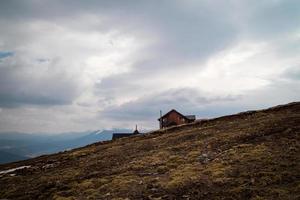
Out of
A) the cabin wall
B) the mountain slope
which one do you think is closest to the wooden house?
the cabin wall

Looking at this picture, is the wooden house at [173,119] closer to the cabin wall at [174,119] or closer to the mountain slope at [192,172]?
the cabin wall at [174,119]

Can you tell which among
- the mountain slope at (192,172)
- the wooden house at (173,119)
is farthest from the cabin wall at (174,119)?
the mountain slope at (192,172)

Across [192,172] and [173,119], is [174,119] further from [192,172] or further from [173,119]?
[192,172]

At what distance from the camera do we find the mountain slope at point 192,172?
18644 millimetres

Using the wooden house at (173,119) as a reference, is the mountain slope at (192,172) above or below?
below

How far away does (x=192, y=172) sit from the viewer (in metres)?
23.1

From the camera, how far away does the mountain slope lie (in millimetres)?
18644

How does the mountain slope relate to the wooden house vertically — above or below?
below

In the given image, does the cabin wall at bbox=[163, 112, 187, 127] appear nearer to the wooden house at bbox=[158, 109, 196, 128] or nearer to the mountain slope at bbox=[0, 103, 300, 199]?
the wooden house at bbox=[158, 109, 196, 128]

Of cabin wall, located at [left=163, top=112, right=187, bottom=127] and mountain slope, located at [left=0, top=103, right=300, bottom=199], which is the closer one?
mountain slope, located at [left=0, top=103, right=300, bottom=199]

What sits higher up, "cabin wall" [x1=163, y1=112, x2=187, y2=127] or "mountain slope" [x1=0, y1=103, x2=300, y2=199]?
"cabin wall" [x1=163, y1=112, x2=187, y2=127]

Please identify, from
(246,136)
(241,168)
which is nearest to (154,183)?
(241,168)

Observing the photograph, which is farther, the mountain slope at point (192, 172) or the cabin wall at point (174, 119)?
the cabin wall at point (174, 119)

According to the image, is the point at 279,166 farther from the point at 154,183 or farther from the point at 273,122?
the point at 273,122
